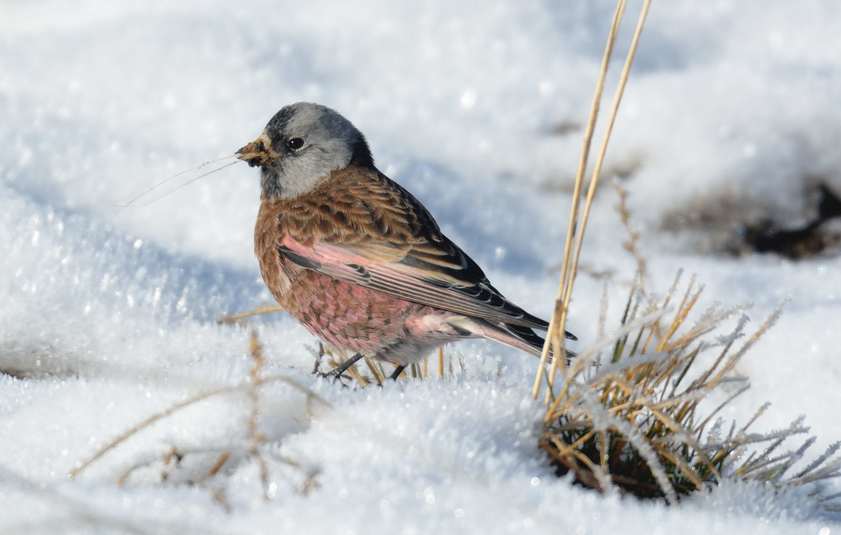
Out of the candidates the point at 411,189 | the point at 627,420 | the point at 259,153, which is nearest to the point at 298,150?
the point at 259,153

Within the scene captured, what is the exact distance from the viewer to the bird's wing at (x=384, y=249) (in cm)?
369

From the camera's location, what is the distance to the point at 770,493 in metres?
2.67

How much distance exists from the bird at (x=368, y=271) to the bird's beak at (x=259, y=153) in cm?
3

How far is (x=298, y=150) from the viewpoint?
436cm

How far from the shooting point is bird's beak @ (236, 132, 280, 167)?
4379 mm

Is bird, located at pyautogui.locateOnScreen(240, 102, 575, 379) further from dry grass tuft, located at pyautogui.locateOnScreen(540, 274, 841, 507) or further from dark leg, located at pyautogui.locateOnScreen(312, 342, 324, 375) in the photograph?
dry grass tuft, located at pyautogui.locateOnScreen(540, 274, 841, 507)

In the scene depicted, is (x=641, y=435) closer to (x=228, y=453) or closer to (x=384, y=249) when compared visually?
(x=228, y=453)

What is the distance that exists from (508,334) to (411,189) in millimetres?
2180

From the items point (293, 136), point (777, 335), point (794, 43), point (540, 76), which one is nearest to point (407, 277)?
point (293, 136)

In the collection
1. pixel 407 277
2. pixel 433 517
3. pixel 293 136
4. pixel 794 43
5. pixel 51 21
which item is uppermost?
pixel 794 43

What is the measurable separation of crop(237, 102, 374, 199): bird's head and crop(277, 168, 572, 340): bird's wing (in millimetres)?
159

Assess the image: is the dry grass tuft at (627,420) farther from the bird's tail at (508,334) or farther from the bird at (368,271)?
the bird at (368,271)

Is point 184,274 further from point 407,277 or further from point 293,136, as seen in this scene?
point 407,277

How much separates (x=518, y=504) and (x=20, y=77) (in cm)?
465
